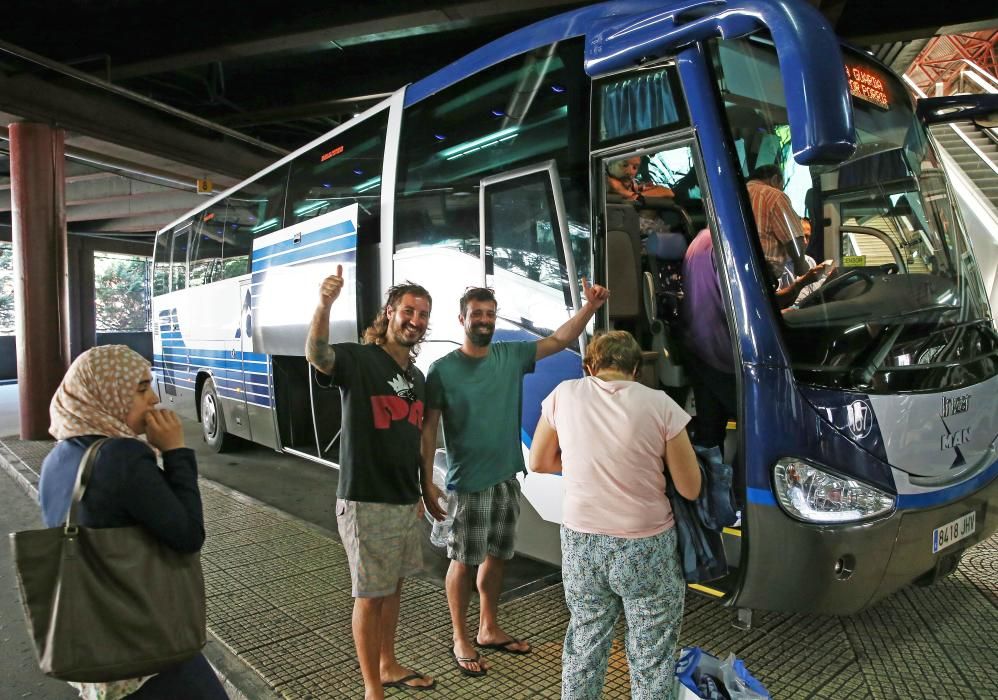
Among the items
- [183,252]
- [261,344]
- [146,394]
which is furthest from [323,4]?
[146,394]

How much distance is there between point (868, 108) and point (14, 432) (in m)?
12.1

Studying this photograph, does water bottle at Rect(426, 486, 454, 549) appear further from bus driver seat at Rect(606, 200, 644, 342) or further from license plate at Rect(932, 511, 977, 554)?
license plate at Rect(932, 511, 977, 554)

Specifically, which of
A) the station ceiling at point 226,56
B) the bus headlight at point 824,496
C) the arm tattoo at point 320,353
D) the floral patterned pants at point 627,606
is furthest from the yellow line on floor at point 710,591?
the station ceiling at point 226,56

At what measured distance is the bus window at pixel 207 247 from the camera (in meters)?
8.77

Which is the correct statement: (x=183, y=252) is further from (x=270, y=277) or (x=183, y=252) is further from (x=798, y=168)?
(x=798, y=168)

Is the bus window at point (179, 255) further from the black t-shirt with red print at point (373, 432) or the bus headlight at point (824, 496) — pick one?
the bus headlight at point (824, 496)

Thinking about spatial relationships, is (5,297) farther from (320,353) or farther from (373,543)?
(373,543)

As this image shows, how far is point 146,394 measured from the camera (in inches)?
87.0

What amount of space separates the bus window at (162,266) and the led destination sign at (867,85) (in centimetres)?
985

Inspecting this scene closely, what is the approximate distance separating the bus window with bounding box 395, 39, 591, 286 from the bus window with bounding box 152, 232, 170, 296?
23.8ft

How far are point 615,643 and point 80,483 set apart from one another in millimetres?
2824

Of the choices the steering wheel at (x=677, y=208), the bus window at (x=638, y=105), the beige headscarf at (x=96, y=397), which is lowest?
the beige headscarf at (x=96, y=397)

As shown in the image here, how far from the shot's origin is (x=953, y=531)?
3.32 m

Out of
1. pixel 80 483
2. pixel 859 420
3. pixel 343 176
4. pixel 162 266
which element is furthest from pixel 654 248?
pixel 162 266
